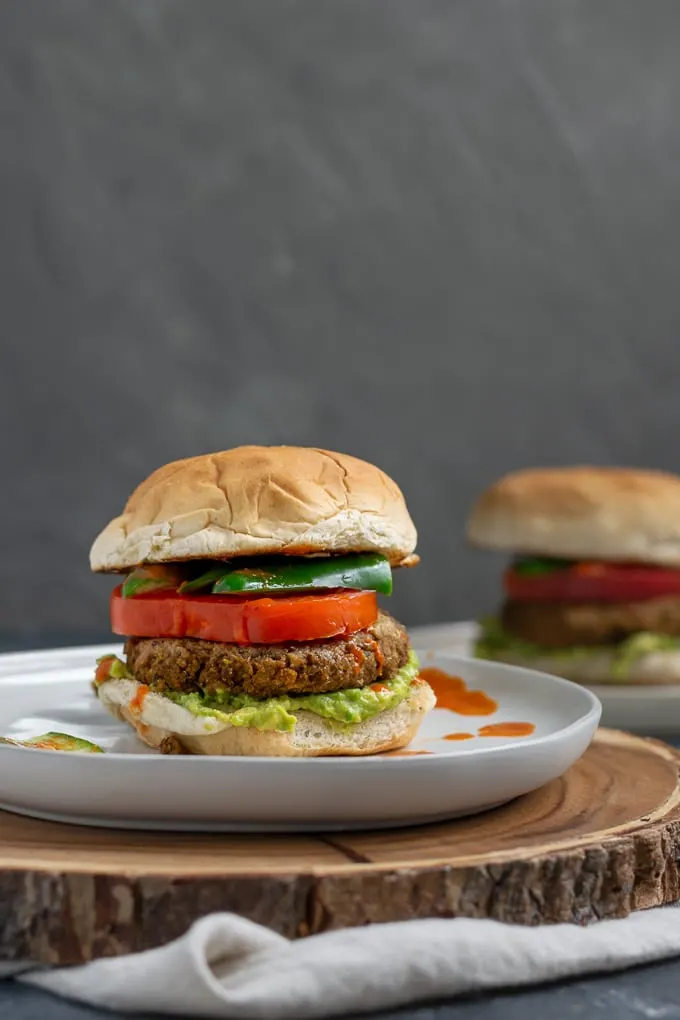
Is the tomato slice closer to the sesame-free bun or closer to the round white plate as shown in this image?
the sesame-free bun

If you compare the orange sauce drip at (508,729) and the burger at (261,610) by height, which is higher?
the burger at (261,610)

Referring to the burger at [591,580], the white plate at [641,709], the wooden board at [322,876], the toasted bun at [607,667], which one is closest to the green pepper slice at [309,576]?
the wooden board at [322,876]

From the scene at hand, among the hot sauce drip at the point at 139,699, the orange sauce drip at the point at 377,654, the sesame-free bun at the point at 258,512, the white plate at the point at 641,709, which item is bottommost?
the white plate at the point at 641,709

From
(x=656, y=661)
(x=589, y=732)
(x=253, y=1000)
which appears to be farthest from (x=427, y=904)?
(x=656, y=661)

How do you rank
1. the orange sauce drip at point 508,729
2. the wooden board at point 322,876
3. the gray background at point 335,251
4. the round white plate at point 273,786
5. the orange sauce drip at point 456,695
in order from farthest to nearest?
1. the gray background at point 335,251
2. the orange sauce drip at point 456,695
3. the orange sauce drip at point 508,729
4. the round white plate at point 273,786
5. the wooden board at point 322,876

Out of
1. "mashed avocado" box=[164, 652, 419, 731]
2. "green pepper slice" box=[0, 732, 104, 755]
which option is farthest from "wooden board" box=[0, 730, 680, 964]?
"mashed avocado" box=[164, 652, 419, 731]

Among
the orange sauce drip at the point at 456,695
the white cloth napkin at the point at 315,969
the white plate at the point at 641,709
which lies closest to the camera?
the white cloth napkin at the point at 315,969

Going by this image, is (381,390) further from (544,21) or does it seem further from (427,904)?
(427,904)

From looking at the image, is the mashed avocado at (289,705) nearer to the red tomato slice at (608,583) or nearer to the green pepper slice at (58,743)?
the green pepper slice at (58,743)
